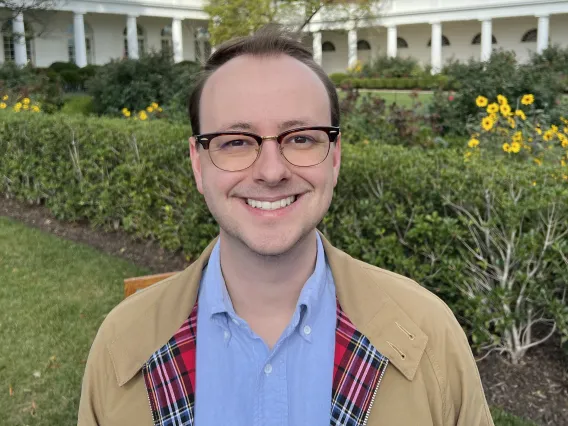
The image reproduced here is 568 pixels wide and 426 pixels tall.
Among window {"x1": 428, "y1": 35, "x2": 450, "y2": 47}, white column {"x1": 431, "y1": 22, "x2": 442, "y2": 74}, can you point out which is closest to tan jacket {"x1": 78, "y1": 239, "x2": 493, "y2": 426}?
white column {"x1": 431, "y1": 22, "x2": 442, "y2": 74}

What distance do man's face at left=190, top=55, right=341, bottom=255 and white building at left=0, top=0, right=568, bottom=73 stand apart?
1138 inches

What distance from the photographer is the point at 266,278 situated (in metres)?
1.50

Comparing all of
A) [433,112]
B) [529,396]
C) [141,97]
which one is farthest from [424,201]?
[141,97]

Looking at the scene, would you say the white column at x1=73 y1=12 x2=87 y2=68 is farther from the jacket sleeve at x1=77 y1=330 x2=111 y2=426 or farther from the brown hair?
the jacket sleeve at x1=77 y1=330 x2=111 y2=426

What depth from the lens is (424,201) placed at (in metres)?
3.81

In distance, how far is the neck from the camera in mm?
1481

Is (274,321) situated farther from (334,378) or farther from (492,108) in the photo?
(492,108)

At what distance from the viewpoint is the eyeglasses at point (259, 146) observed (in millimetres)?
1438

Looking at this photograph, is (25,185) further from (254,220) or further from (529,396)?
(254,220)

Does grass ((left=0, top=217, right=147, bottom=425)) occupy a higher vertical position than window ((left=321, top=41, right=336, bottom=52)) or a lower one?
lower

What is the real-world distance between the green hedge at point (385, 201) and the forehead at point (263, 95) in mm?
2215

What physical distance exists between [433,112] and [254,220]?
25.2 ft

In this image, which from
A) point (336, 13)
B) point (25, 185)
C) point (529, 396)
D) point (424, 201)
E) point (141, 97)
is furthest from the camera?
point (336, 13)

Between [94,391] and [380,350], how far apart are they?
2.28ft
